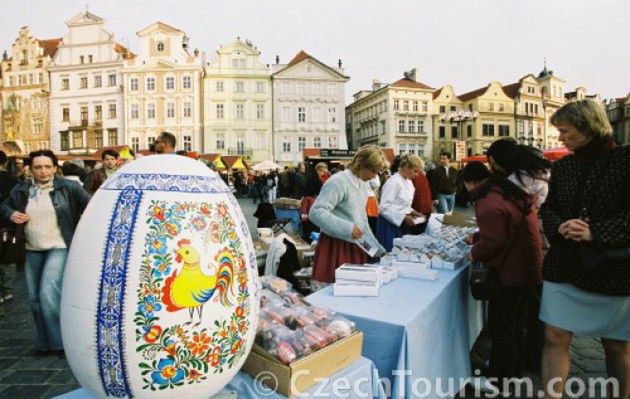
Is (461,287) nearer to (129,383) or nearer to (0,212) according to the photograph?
(129,383)

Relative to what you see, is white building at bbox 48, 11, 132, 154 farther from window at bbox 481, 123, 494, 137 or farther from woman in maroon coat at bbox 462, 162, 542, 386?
woman in maroon coat at bbox 462, 162, 542, 386

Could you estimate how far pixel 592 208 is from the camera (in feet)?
7.64

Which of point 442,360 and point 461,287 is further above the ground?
point 461,287

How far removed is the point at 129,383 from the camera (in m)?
1.31

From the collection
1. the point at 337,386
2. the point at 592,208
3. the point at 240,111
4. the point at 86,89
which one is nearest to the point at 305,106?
the point at 240,111

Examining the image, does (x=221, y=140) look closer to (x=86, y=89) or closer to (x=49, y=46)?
(x=86, y=89)

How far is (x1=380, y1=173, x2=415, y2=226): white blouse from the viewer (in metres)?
5.39

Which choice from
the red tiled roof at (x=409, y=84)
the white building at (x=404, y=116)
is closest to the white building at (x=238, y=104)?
the white building at (x=404, y=116)

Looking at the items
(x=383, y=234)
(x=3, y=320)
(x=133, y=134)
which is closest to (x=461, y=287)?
(x=383, y=234)

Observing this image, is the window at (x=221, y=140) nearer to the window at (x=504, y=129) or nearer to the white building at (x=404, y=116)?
the white building at (x=404, y=116)

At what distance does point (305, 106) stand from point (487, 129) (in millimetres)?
23421

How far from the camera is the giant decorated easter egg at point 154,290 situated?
4.21ft

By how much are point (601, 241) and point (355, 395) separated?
137 cm

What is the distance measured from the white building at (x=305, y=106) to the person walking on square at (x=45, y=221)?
38385 millimetres
